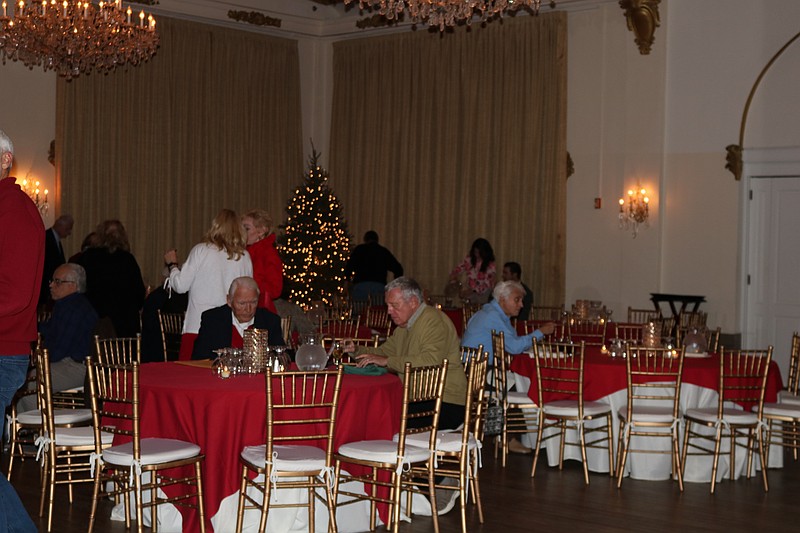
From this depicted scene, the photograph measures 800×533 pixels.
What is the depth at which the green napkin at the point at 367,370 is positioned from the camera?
19.3 ft

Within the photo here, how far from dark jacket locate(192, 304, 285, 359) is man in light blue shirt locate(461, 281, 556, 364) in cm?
184

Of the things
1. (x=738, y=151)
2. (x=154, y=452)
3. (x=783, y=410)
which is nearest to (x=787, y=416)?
(x=783, y=410)

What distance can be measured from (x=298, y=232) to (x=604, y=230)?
149 inches

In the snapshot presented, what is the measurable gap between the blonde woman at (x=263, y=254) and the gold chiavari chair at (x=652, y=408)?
2893 millimetres

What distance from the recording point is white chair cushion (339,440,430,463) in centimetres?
527

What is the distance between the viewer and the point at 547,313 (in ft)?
45.6

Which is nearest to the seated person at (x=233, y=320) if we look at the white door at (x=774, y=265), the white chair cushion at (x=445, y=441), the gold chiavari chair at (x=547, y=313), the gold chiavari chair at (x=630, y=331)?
the white chair cushion at (x=445, y=441)

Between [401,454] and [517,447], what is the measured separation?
10.0 feet

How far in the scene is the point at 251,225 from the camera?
8555 mm

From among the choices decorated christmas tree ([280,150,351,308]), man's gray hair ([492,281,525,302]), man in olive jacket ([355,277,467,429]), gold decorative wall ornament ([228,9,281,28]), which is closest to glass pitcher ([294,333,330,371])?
man in olive jacket ([355,277,467,429])

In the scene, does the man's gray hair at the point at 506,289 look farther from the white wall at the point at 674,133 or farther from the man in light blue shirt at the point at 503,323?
the white wall at the point at 674,133

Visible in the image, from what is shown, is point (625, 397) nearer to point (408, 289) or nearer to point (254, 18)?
point (408, 289)

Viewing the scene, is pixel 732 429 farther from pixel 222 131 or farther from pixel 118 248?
pixel 222 131

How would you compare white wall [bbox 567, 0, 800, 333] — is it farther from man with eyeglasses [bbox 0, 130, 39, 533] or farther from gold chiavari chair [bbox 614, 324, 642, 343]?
man with eyeglasses [bbox 0, 130, 39, 533]
